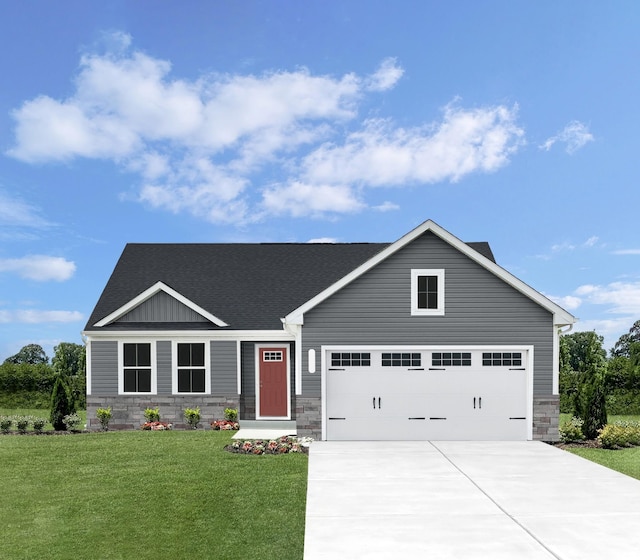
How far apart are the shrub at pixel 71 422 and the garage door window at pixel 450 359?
38.5 ft

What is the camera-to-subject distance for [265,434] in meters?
17.6

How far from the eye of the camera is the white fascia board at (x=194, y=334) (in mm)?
19391

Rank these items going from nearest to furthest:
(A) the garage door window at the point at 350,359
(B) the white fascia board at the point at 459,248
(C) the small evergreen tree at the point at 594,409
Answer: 1. (B) the white fascia board at the point at 459,248
2. (A) the garage door window at the point at 350,359
3. (C) the small evergreen tree at the point at 594,409

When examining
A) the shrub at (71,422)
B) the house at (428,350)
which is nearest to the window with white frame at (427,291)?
the house at (428,350)

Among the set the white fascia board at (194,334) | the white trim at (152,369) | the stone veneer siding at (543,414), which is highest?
the white fascia board at (194,334)

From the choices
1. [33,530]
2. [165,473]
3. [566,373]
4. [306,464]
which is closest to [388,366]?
[306,464]

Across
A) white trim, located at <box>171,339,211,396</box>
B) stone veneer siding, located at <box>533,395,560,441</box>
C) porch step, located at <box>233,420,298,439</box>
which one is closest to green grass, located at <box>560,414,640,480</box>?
stone veneer siding, located at <box>533,395,560,441</box>

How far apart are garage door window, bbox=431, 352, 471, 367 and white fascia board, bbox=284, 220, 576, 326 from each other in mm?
2345

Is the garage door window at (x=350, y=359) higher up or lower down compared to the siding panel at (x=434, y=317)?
lower down

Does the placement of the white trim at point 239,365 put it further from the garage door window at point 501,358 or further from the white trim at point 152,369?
the garage door window at point 501,358

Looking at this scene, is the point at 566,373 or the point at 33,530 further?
the point at 566,373

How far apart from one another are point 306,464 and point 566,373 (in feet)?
58.4

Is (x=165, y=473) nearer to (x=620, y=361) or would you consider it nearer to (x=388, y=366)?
(x=388, y=366)

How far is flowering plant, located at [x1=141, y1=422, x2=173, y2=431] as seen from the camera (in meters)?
19.0
